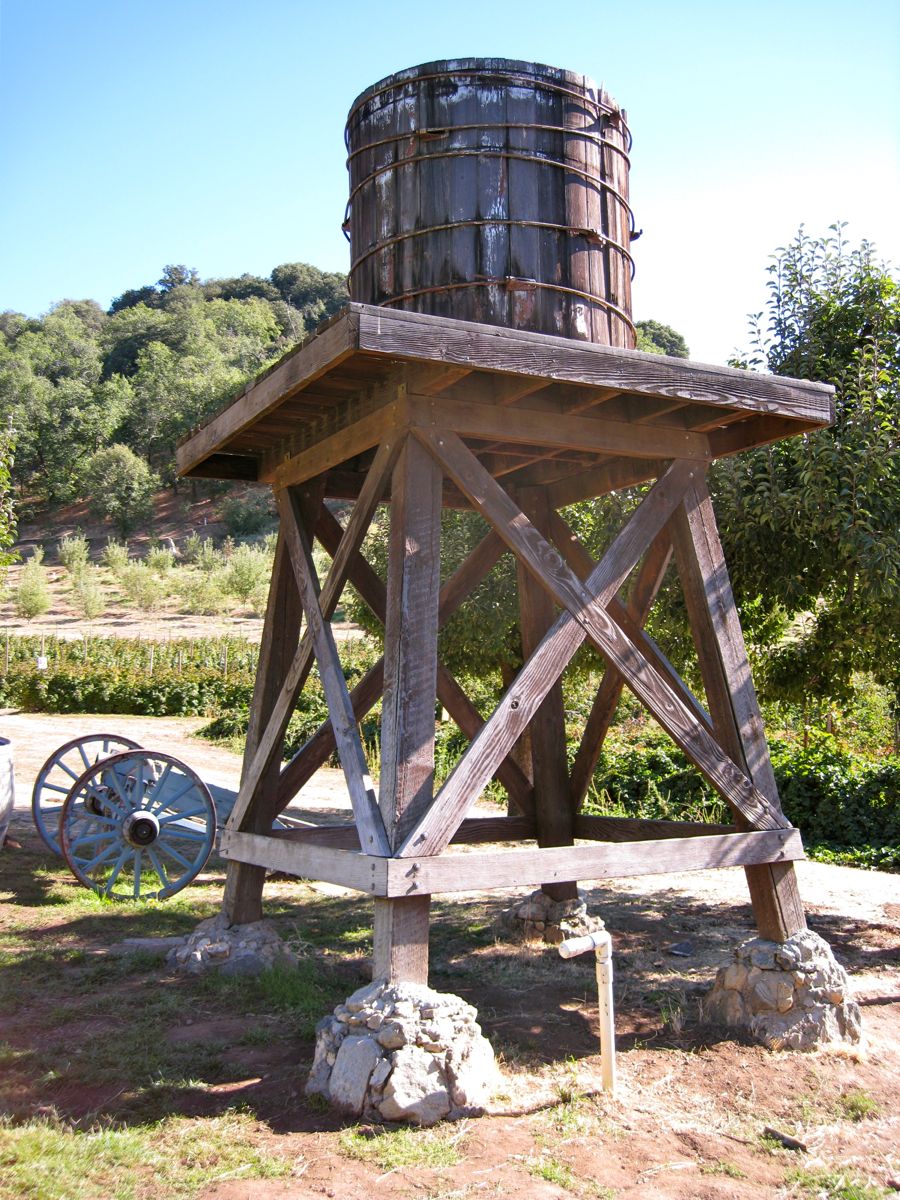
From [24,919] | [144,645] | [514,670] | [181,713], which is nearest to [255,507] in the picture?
[144,645]

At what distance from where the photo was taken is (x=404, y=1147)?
4.06 meters

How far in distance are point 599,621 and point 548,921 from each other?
2965 millimetres

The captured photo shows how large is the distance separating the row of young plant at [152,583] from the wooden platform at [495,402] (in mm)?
40481

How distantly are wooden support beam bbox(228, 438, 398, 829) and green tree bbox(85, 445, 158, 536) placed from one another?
6550cm

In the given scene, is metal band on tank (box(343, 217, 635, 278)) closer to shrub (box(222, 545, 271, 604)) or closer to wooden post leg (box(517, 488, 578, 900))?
wooden post leg (box(517, 488, 578, 900))

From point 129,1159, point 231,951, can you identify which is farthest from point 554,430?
point 129,1159

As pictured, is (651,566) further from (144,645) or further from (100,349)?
(100,349)

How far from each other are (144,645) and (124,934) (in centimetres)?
2651

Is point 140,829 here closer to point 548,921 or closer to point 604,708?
point 548,921

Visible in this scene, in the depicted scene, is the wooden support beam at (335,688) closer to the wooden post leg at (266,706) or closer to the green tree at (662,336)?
the wooden post leg at (266,706)

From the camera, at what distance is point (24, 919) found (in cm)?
776

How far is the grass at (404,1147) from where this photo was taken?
395cm

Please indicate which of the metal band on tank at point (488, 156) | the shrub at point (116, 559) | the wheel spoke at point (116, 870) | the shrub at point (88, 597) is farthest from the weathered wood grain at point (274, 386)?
the shrub at point (116, 559)

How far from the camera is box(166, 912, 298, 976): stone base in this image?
251 inches
